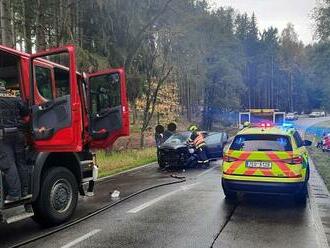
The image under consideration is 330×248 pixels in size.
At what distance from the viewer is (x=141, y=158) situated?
21.5 metres

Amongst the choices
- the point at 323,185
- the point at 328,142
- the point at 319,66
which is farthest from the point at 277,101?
the point at 323,185

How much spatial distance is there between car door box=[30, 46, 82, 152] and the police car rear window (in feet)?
12.9

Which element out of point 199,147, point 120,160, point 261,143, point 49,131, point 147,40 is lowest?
point 120,160

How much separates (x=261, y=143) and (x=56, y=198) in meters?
4.43

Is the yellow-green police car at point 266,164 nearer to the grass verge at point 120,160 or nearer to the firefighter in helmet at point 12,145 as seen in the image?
the firefighter in helmet at point 12,145

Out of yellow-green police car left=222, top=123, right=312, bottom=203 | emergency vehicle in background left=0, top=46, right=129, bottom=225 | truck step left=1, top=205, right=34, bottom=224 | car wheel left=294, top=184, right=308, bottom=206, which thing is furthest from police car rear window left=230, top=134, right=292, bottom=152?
truck step left=1, top=205, right=34, bottom=224

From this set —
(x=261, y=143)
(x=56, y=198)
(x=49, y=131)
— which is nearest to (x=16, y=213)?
(x=56, y=198)

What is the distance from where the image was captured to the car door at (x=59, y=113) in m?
7.38

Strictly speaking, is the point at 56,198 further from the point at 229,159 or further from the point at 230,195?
the point at 230,195

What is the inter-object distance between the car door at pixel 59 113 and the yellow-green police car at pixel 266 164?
376 centimetres

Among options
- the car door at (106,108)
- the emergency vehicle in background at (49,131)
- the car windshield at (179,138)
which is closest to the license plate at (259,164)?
the car door at (106,108)

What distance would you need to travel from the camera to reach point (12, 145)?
7.14m

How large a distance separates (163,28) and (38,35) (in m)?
7.96

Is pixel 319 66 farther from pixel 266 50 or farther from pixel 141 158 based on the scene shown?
pixel 266 50
